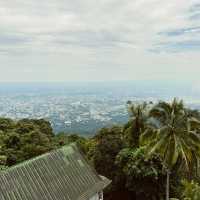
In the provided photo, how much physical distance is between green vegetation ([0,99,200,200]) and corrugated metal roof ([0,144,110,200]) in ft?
24.6

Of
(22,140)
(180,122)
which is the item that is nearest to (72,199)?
(180,122)

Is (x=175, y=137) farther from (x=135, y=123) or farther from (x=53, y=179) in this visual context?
(x=135, y=123)

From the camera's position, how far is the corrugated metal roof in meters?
26.6

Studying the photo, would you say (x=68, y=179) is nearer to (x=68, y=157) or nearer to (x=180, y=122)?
(x=68, y=157)

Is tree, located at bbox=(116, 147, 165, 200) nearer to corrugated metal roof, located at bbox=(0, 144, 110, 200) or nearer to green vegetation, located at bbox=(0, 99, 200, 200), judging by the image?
green vegetation, located at bbox=(0, 99, 200, 200)

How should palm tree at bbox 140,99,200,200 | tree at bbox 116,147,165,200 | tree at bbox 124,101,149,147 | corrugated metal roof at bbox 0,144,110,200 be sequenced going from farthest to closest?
tree at bbox 124,101,149,147 < tree at bbox 116,147,165,200 < palm tree at bbox 140,99,200,200 < corrugated metal roof at bbox 0,144,110,200

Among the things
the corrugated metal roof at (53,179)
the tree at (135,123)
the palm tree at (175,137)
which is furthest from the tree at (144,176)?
the corrugated metal roof at (53,179)

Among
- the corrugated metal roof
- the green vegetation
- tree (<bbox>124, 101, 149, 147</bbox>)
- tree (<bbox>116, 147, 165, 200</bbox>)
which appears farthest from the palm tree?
tree (<bbox>124, 101, 149, 147</bbox>)

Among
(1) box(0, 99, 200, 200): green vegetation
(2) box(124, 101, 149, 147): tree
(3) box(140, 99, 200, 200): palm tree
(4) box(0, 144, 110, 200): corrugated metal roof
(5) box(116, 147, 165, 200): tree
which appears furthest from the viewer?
(2) box(124, 101, 149, 147): tree

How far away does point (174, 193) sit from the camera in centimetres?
4612

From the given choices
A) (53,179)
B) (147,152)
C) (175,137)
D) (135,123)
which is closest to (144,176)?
(147,152)

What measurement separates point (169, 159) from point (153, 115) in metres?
6.16

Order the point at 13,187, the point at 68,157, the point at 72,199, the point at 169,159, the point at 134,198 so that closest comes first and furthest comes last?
the point at 13,187 < the point at 72,199 < the point at 68,157 < the point at 169,159 < the point at 134,198

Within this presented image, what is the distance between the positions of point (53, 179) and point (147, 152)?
49.3 feet
